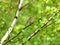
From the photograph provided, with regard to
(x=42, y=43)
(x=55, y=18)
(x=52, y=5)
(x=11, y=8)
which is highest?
(x=11, y=8)

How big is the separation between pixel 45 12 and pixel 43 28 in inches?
16.2

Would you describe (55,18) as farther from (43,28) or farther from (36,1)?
(36,1)

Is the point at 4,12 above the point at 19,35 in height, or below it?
above

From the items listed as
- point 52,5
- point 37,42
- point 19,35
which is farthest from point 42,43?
point 52,5

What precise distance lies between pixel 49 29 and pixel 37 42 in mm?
403

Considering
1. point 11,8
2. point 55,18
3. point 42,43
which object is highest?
point 11,8

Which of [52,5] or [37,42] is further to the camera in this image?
[52,5]

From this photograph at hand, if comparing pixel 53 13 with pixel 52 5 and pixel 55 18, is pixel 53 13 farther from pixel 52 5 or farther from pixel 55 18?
pixel 52 5

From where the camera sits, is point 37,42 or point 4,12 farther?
point 4,12

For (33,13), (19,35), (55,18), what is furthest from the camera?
(33,13)

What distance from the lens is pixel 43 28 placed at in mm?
4246

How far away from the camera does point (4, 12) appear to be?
15.8 ft

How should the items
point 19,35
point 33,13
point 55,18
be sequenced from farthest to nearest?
point 33,13 → point 19,35 → point 55,18

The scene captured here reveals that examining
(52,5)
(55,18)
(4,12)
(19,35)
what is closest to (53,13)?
(55,18)
